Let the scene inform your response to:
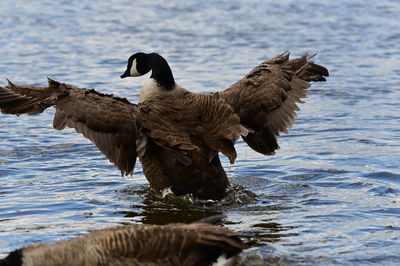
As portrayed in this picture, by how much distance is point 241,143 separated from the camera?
39.0 ft

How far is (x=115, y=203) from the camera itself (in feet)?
29.6

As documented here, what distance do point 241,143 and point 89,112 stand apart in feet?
13.1

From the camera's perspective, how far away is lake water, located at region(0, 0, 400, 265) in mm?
7984

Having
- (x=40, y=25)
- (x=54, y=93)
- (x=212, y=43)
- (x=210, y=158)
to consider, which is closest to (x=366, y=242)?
(x=210, y=158)

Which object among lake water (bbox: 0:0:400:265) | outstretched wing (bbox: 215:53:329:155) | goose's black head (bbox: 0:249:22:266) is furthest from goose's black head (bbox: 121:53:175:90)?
goose's black head (bbox: 0:249:22:266)

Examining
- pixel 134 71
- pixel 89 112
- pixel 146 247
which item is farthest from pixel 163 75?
pixel 146 247

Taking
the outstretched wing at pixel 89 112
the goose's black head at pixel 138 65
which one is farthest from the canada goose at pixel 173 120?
the goose's black head at pixel 138 65

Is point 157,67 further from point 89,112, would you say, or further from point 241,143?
point 241,143

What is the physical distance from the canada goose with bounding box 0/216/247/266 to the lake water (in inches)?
35.9

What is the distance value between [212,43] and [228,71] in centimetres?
292

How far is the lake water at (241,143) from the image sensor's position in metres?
7.98

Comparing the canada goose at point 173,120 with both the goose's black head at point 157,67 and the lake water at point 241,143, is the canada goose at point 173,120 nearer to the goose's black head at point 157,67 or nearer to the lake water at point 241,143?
the goose's black head at point 157,67

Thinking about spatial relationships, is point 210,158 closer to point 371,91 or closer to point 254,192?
point 254,192

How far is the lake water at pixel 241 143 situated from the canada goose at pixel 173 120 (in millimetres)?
403
